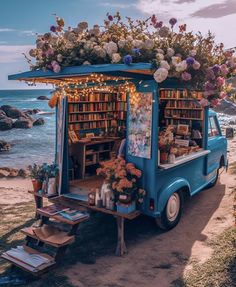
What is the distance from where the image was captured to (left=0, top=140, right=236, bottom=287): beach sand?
19.6 ft

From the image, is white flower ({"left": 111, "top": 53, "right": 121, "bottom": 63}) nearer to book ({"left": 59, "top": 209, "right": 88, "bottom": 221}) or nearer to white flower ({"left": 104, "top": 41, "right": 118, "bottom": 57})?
white flower ({"left": 104, "top": 41, "right": 118, "bottom": 57})

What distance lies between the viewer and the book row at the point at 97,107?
1179cm

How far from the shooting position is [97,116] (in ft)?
42.2

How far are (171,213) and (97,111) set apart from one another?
602cm

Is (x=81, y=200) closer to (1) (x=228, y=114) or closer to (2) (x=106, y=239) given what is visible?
(2) (x=106, y=239)

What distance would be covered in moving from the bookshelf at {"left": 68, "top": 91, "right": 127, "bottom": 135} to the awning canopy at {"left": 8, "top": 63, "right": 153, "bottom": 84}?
11.5 ft

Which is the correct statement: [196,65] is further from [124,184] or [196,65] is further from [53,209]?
[53,209]

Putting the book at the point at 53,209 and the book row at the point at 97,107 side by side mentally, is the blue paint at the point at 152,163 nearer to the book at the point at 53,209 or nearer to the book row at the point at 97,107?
the book at the point at 53,209

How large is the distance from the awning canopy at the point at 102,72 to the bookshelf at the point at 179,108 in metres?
4.37

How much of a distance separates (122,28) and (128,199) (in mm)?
3663

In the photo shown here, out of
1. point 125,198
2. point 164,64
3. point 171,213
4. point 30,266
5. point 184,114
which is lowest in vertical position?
point 30,266

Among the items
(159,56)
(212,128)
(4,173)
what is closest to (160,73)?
(159,56)

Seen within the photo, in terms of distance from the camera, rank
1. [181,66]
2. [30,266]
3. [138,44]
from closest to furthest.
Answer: [30,266] → [181,66] → [138,44]

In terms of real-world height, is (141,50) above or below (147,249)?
above
